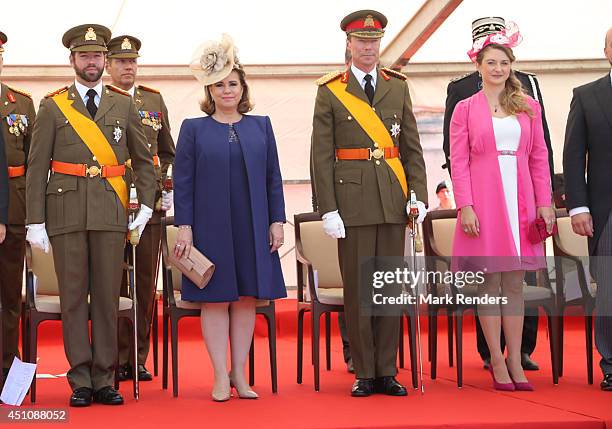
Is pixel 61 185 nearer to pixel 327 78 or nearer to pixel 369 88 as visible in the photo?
pixel 327 78

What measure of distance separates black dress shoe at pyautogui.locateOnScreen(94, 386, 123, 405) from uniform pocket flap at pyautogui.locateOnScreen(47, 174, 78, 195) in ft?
2.89

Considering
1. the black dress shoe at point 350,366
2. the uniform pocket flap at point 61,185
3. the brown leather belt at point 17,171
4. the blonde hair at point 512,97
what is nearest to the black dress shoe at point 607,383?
the blonde hair at point 512,97

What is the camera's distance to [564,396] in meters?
4.61

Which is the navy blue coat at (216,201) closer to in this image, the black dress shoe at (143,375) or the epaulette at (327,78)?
the epaulette at (327,78)

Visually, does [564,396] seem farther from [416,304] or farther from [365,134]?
[365,134]

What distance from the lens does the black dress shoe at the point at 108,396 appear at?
178 inches

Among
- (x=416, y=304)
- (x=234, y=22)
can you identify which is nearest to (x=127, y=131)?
(x=416, y=304)

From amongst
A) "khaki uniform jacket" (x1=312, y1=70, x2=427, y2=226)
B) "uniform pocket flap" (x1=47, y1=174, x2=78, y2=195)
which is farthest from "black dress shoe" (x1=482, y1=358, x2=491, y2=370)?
"uniform pocket flap" (x1=47, y1=174, x2=78, y2=195)

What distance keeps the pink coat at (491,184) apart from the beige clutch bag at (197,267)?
1.20 meters

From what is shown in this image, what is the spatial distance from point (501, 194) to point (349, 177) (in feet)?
2.31

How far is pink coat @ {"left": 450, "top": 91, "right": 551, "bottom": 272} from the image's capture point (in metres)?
4.78

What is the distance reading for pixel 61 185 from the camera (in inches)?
181

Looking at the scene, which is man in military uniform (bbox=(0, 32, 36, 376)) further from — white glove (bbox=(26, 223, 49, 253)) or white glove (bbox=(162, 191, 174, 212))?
white glove (bbox=(162, 191, 174, 212))

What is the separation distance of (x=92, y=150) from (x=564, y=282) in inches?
99.1
